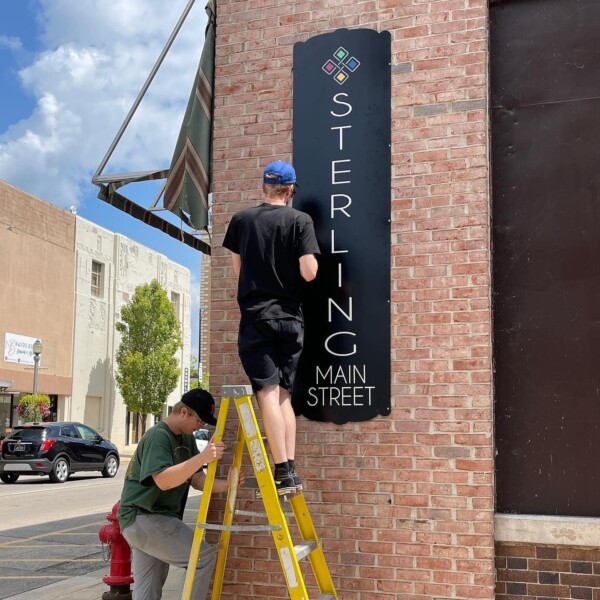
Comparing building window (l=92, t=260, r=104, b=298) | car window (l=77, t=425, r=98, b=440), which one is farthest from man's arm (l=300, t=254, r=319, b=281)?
building window (l=92, t=260, r=104, b=298)

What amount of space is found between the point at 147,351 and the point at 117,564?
115 feet

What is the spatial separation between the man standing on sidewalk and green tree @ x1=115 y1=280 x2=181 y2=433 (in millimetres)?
34854

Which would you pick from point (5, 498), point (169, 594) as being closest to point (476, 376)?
point (169, 594)

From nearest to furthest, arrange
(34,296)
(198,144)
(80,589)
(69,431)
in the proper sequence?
(198,144), (80,589), (69,431), (34,296)

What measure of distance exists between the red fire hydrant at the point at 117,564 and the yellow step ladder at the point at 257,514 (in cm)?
173

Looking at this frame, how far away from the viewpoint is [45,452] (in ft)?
66.0

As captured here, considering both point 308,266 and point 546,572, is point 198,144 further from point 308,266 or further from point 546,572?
point 546,572

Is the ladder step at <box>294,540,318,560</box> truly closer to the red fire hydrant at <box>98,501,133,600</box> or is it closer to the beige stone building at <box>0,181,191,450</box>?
the red fire hydrant at <box>98,501,133,600</box>

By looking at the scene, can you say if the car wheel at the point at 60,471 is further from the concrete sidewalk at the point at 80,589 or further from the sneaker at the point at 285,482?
the sneaker at the point at 285,482

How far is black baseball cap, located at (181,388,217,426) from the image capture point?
4.76 metres

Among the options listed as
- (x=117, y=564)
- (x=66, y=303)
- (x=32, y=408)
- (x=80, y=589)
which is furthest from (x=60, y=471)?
(x=66, y=303)

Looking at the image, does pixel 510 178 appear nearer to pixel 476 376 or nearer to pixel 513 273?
pixel 513 273

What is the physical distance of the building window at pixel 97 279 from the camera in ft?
132

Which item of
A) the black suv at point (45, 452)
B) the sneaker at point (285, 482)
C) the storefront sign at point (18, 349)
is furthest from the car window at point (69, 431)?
the sneaker at point (285, 482)
